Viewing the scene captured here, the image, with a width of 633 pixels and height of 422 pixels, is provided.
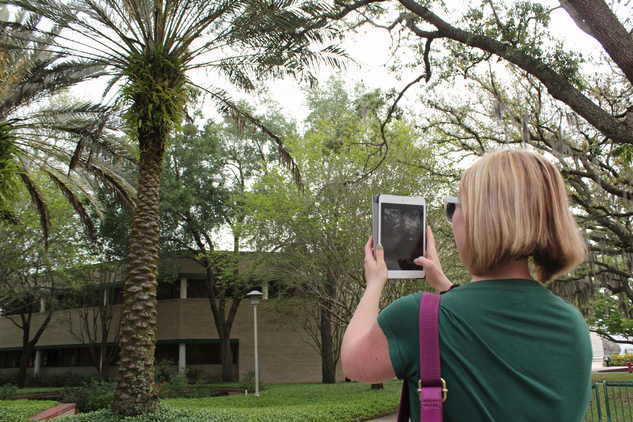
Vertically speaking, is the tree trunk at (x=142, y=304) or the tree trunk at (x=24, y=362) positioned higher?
the tree trunk at (x=142, y=304)

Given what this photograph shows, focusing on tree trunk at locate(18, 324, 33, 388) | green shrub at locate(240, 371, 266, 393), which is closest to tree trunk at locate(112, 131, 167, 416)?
green shrub at locate(240, 371, 266, 393)

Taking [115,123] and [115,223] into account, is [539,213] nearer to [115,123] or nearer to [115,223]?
[115,123]

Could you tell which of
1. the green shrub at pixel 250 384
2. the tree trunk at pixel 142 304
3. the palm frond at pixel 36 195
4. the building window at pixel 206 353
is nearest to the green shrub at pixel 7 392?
the building window at pixel 206 353

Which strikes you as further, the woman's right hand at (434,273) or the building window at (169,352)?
the building window at (169,352)

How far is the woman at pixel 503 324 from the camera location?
1155mm

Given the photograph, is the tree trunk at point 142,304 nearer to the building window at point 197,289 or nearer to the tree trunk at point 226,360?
the tree trunk at point 226,360

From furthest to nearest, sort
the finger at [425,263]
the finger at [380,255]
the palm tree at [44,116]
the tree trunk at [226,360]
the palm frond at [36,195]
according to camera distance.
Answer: the tree trunk at [226,360], the palm frond at [36,195], the palm tree at [44,116], the finger at [425,263], the finger at [380,255]

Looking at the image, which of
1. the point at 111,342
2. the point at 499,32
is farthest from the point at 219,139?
the point at 499,32

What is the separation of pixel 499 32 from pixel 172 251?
66.3ft

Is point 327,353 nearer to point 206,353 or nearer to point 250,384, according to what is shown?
point 250,384

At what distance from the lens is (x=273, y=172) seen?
63.5 ft

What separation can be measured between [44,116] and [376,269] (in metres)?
14.4

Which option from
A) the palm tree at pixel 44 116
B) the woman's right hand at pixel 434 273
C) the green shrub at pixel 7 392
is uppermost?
the palm tree at pixel 44 116

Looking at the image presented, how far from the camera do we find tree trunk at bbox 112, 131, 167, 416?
9.51m
